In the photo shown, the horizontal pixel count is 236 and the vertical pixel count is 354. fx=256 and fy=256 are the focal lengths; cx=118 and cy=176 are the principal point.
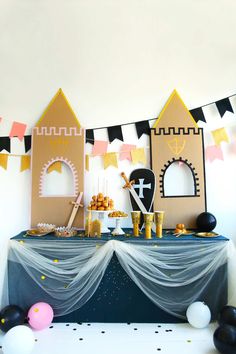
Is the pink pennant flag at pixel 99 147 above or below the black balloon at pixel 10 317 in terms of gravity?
above

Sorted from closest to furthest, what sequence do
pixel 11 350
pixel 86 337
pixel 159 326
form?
pixel 11 350, pixel 86 337, pixel 159 326

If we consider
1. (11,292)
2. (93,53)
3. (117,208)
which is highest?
(93,53)

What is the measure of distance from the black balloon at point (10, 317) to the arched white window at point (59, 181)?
898 millimetres

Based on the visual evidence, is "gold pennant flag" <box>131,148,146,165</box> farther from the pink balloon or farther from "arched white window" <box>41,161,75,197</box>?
the pink balloon

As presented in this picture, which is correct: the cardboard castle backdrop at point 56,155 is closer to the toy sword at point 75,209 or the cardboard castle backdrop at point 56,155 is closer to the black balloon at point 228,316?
the toy sword at point 75,209

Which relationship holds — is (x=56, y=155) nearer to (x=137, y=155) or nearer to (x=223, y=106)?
(x=137, y=155)

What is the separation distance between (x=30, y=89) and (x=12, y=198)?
980 millimetres

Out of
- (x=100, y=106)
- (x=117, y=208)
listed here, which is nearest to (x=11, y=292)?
(x=117, y=208)

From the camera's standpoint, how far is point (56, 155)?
87.6 inches

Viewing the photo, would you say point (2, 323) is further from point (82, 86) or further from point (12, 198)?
point (82, 86)

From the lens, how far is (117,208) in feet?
7.35

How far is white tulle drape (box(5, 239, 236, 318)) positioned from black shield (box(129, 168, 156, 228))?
375 millimetres

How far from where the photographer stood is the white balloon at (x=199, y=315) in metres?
1.75

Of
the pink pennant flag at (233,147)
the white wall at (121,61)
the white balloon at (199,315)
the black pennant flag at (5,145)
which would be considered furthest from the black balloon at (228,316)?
the black pennant flag at (5,145)
